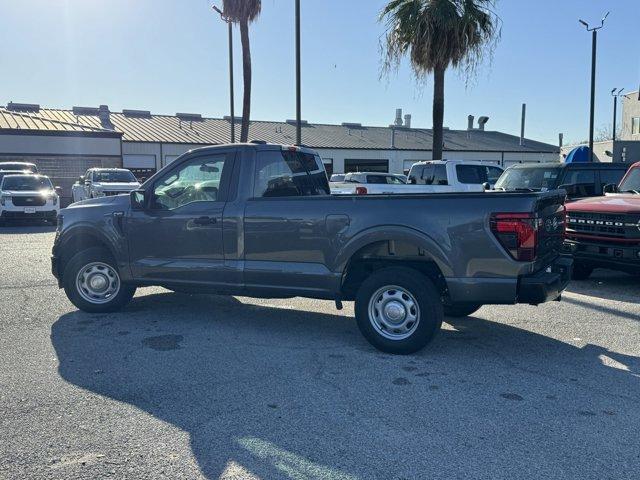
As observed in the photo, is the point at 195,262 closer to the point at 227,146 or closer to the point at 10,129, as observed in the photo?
the point at 227,146

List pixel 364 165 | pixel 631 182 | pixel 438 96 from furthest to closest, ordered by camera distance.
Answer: pixel 364 165 → pixel 438 96 → pixel 631 182

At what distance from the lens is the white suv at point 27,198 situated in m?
18.5

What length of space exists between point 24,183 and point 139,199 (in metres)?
15.2

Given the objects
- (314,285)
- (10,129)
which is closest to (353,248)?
(314,285)

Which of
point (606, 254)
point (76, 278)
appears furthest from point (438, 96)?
point (76, 278)

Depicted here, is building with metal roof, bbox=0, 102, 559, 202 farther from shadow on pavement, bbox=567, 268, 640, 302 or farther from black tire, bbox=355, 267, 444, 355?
black tire, bbox=355, 267, 444, 355

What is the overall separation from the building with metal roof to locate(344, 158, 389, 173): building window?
67 mm

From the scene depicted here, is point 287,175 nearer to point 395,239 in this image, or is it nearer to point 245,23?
point 395,239

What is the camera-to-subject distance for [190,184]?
634cm

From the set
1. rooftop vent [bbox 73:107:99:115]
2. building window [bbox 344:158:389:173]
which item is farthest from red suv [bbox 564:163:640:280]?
rooftop vent [bbox 73:107:99:115]

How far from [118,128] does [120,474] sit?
34605mm

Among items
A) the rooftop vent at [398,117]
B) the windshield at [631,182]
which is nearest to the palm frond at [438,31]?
the windshield at [631,182]

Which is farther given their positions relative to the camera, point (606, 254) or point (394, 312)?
point (606, 254)

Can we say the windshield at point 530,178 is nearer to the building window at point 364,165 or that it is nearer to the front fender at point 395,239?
the front fender at point 395,239
